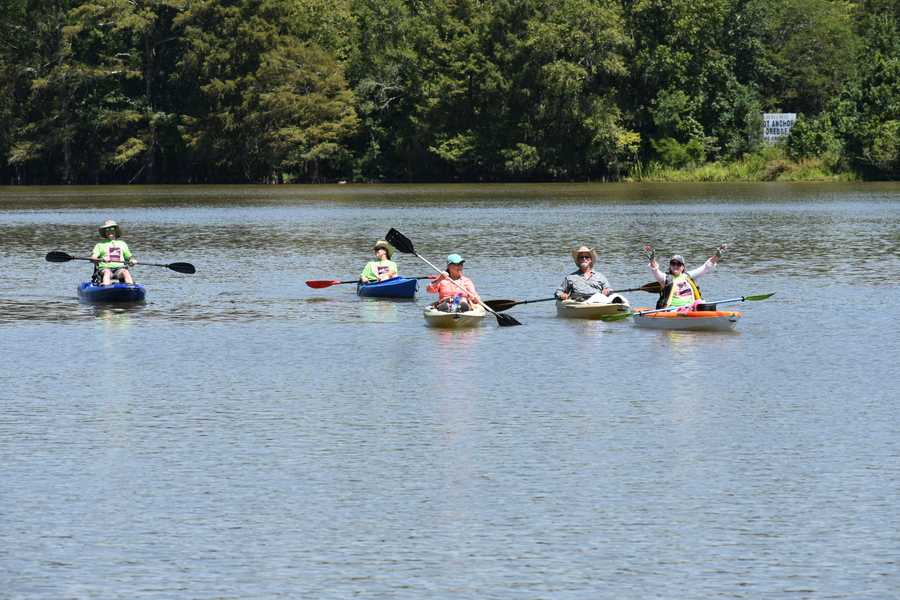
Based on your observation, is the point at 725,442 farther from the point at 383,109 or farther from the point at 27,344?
the point at 383,109

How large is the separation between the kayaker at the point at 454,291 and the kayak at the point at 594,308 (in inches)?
61.3

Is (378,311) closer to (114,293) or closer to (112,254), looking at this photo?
(114,293)

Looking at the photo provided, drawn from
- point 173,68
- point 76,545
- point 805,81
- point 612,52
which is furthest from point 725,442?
point 173,68

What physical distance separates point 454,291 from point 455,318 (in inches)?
33.4

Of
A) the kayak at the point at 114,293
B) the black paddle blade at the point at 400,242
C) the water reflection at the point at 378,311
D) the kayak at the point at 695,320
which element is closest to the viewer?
Result: the kayak at the point at 695,320

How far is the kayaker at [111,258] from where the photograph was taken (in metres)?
31.3

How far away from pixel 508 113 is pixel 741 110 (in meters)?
15.7

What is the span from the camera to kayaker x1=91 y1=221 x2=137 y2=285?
3130 cm

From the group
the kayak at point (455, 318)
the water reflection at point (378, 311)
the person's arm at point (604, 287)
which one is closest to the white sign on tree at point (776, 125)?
the water reflection at point (378, 311)

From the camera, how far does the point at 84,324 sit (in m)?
27.3

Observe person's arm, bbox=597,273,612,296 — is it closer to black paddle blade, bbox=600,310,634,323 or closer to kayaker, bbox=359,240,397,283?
black paddle blade, bbox=600,310,634,323

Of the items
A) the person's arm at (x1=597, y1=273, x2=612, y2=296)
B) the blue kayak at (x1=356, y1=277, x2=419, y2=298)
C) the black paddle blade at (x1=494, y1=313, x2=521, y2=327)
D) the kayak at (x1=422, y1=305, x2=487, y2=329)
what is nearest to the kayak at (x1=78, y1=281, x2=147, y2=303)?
the blue kayak at (x1=356, y1=277, x2=419, y2=298)

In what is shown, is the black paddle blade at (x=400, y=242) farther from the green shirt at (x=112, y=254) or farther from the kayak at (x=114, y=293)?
the green shirt at (x=112, y=254)

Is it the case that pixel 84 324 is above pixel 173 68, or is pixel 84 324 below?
below
